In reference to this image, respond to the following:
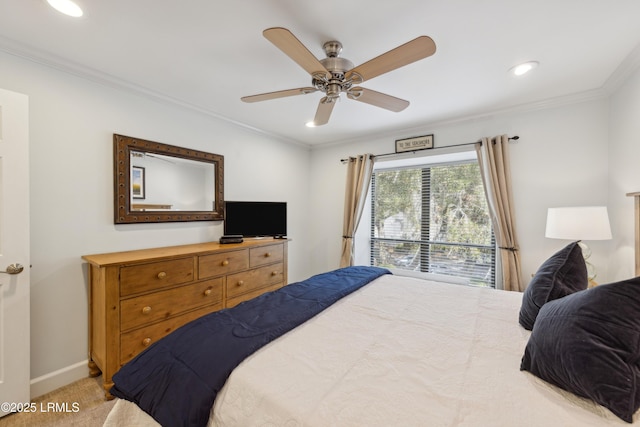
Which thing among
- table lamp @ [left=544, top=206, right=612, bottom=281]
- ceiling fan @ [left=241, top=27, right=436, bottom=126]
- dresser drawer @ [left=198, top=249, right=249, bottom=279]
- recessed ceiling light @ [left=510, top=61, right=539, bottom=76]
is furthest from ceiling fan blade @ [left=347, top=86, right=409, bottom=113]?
dresser drawer @ [left=198, top=249, right=249, bottom=279]

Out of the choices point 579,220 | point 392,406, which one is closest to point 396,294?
point 392,406

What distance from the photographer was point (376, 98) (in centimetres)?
196

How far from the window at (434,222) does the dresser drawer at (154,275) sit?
2828 millimetres

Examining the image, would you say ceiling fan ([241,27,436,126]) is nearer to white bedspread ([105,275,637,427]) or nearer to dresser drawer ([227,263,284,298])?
white bedspread ([105,275,637,427])

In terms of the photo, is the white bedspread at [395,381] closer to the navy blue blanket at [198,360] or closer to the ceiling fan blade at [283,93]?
the navy blue blanket at [198,360]

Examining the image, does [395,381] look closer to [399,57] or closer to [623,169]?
[399,57]

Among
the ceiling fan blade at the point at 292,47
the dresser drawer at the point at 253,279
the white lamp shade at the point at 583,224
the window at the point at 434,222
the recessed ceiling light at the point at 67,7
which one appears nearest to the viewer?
the ceiling fan blade at the point at 292,47

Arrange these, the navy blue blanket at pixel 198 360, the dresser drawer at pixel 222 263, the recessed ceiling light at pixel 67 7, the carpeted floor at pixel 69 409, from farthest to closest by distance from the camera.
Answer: the dresser drawer at pixel 222 263
the carpeted floor at pixel 69 409
the recessed ceiling light at pixel 67 7
the navy blue blanket at pixel 198 360

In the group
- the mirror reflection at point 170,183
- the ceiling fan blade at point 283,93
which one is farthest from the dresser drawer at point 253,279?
the ceiling fan blade at point 283,93

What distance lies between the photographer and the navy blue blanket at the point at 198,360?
982 millimetres

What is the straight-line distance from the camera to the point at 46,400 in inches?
74.6

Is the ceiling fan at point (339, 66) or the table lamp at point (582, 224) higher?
the ceiling fan at point (339, 66)

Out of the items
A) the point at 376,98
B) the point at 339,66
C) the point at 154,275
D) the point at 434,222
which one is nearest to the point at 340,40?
the point at 339,66

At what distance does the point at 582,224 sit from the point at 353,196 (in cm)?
240
